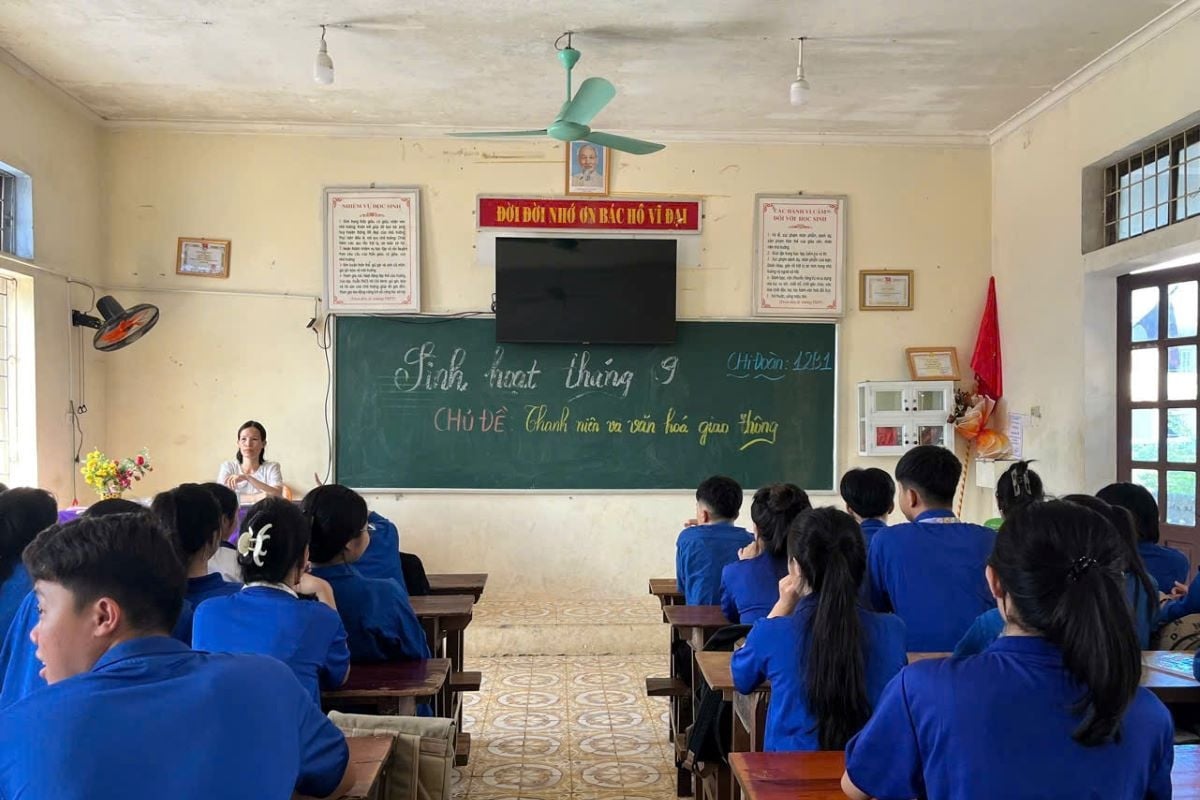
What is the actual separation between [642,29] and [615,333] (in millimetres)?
1940

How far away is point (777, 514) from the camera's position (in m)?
2.76

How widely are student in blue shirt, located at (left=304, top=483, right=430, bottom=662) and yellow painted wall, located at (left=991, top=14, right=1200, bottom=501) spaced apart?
3691mm

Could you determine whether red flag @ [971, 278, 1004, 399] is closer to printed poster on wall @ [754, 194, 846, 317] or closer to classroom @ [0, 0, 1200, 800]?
classroom @ [0, 0, 1200, 800]

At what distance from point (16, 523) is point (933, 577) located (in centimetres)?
233

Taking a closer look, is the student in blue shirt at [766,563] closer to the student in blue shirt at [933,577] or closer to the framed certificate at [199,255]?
the student in blue shirt at [933,577]

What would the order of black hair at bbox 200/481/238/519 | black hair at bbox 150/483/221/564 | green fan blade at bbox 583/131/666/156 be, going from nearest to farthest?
black hair at bbox 150/483/221/564
black hair at bbox 200/481/238/519
green fan blade at bbox 583/131/666/156

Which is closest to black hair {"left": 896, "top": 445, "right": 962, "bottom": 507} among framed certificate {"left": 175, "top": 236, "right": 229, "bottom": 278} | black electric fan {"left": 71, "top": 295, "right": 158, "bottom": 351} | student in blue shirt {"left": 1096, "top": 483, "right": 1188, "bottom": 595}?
student in blue shirt {"left": 1096, "top": 483, "right": 1188, "bottom": 595}

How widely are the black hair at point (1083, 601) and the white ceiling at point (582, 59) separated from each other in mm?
3356

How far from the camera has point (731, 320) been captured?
5.78 meters

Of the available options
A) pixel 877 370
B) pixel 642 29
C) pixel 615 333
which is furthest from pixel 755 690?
pixel 877 370

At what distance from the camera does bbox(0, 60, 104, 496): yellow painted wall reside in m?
4.79

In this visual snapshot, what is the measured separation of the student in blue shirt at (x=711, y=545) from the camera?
3350mm

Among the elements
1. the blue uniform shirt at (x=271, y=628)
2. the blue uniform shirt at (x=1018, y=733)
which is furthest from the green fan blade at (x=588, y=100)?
the blue uniform shirt at (x=1018, y=733)

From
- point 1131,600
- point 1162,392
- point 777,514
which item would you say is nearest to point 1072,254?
point 1162,392
